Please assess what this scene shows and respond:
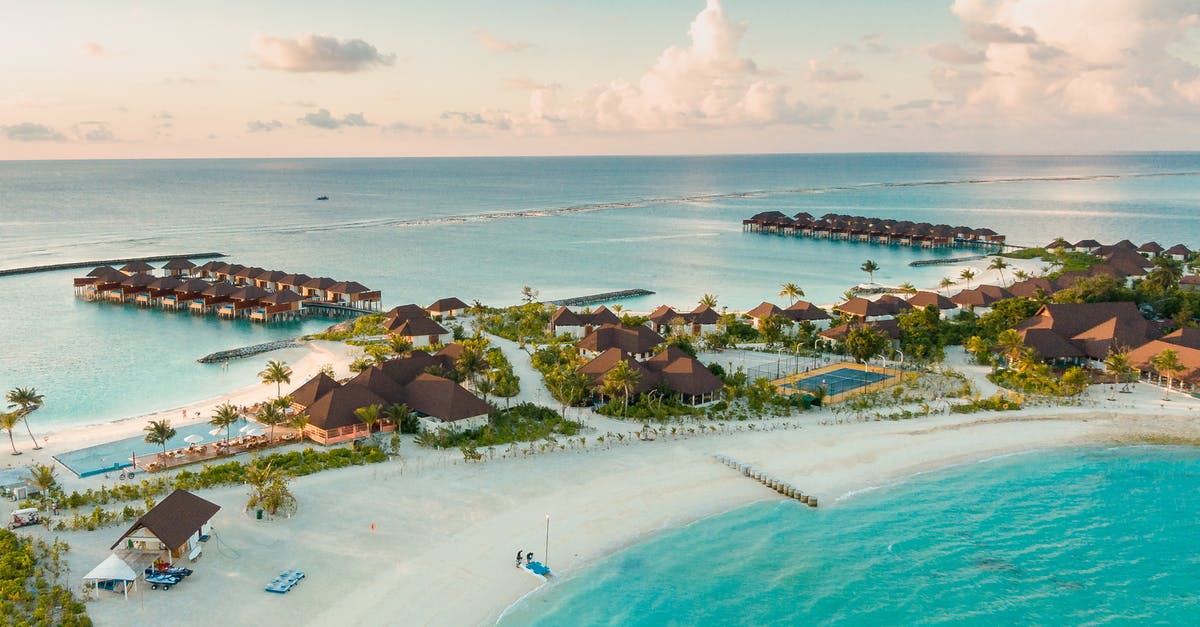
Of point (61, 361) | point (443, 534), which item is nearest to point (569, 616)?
point (443, 534)

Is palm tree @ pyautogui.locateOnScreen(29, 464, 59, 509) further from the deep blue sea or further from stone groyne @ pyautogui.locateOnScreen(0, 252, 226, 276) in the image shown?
stone groyne @ pyautogui.locateOnScreen(0, 252, 226, 276)

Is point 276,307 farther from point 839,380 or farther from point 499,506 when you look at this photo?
point 839,380

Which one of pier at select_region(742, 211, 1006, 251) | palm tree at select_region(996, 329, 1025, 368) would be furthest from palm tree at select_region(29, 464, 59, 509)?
pier at select_region(742, 211, 1006, 251)

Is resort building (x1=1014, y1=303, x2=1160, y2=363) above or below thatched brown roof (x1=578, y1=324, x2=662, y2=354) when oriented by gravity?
above

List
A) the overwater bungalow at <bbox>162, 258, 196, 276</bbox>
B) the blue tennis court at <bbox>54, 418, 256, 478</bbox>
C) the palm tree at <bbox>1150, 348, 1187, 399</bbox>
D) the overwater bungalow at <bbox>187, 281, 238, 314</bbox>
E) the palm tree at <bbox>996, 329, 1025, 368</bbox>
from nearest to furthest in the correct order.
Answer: the blue tennis court at <bbox>54, 418, 256, 478</bbox> → the palm tree at <bbox>1150, 348, 1187, 399</bbox> → the palm tree at <bbox>996, 329, 1025, 368</bbox> → the overwater bungalow at <bbox>187, 281, 238, 314</bbox> → the overwater bungalow at <bbox>162, 258, 196, 276</bbox>

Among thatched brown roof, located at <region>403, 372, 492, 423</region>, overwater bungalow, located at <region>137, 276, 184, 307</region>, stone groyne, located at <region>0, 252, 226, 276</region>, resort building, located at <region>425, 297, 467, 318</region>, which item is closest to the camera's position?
thatched brown roof, located at <region>403, 372, 492, 423</region>

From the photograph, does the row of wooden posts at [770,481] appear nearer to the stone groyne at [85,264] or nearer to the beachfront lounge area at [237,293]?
the beachfront lounge area at [237,293]

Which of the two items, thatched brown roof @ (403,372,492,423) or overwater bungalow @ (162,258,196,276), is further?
overwater bungalow @ (162,258,196,276)

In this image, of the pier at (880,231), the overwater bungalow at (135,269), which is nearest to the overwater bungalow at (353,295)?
the overwater bungalow at (135,269)
